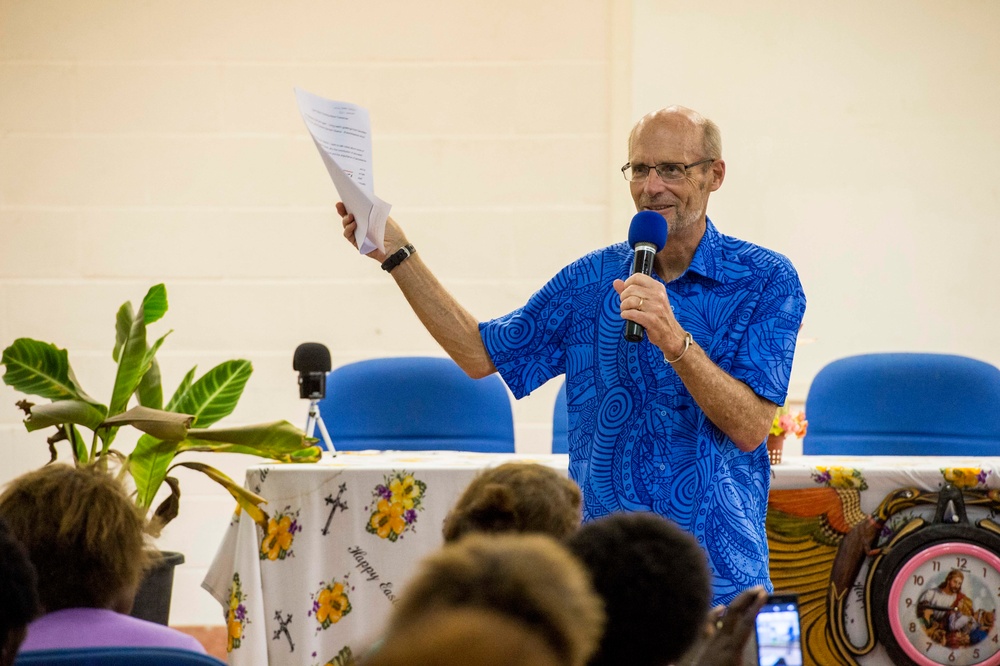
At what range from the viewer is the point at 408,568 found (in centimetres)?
227

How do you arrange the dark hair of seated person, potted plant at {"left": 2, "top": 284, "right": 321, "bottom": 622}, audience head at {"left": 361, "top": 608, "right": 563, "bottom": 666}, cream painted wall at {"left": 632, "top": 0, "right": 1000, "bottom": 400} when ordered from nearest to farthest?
audience head at {"left": 361, "top": 608, "right": 563, "bottom": 666}, the dark hair of seated person, potted plant at {"left": 2, "top": 284, "right": 321, "bottom": 622}, cream painted wall at {"left": 632, "top": 0, "right": 1000, "bottom": 400}

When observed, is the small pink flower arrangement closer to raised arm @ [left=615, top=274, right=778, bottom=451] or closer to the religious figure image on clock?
the religious figure image on clock

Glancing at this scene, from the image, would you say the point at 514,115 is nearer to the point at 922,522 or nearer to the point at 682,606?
the point at 922,522

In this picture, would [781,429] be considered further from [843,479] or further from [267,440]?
[267,440]

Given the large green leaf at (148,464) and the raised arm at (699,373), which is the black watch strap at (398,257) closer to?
the raised arm at (699,373)

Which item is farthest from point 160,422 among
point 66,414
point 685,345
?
point 685,345

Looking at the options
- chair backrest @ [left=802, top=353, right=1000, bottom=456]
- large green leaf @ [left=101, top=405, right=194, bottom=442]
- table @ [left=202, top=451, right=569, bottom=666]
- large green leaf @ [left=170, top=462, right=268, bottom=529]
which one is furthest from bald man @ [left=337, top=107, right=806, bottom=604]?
chair backrest @ [left=802, top=353, right=1000, bottom=456]

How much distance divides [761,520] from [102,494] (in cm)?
97

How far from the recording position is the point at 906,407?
10.4ft

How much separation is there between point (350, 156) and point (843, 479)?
51.1 inches

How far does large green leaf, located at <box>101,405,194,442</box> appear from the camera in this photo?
2.28 metres

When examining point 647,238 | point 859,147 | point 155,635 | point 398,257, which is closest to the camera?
point 155,635

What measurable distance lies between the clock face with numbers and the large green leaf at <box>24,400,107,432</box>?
1702mm

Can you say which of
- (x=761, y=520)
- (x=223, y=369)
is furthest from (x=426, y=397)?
(x=761, y=520)
